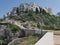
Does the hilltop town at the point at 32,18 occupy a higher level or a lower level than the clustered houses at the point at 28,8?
lower

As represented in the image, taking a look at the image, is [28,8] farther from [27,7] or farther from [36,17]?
[36,17]

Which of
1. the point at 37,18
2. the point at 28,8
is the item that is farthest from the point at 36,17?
the point at 28,8

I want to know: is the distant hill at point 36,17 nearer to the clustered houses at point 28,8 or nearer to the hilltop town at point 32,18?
the hilltop town at point 32,18

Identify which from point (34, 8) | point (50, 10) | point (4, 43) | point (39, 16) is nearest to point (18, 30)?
point (4, 43)

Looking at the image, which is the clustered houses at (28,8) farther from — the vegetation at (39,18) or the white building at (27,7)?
the vegetation at (39,18)

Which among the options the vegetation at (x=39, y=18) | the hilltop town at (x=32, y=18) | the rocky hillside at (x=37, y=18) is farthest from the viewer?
the vegetation at (x=39, y=18)

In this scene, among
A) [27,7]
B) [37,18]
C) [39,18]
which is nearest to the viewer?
[37,18]

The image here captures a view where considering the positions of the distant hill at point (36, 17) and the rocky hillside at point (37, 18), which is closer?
the distant hill at point (36, 17)

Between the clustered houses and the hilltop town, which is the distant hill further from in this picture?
the clustered houses

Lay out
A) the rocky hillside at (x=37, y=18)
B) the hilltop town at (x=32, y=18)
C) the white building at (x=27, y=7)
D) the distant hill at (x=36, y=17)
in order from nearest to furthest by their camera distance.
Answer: the hilltop town at (x=32, y=18)
the distant hill at (x=36, y=17)
the rocky hillside at (x=37, y=18)
the white building at (x=27, y=7)

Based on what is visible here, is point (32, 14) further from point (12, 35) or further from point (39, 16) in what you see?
point (12, 35)

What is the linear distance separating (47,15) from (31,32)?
47.8 feet

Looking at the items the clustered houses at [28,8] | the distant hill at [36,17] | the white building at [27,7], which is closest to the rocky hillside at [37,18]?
the distant hill at [36,17]

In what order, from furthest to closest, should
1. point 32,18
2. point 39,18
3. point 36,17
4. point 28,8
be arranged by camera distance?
point 28,8, point 36,17, point 39,18, point 32,18
